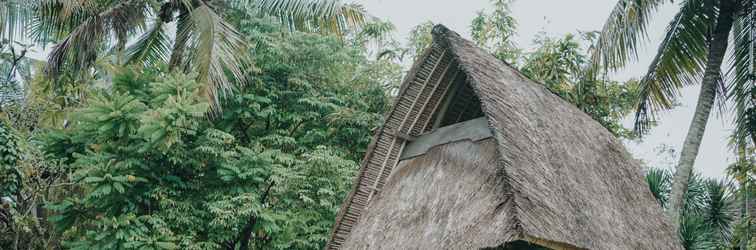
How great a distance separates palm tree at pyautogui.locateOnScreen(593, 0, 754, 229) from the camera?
1083 cm

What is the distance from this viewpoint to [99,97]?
1053 centimetres

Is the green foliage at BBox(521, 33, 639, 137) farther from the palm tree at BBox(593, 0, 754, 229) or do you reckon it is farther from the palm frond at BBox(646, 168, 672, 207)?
the palm tree at BBox(593, 0, 754, 229)

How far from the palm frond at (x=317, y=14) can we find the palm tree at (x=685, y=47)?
3.70 metres

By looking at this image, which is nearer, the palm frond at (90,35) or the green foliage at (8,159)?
the green foliage at (8,159)

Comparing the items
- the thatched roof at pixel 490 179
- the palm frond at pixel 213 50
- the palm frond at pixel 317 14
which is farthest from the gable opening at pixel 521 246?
the palm frond at pixel 317 14

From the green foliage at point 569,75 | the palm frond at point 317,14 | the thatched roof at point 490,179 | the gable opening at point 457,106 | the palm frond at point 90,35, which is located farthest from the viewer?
the green foliage at point 569,75

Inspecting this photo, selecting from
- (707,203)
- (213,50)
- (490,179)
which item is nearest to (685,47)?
(707,203)

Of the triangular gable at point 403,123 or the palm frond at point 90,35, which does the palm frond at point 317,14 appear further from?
the triangular gable at point 403,123

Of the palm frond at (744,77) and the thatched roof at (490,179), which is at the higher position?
the palm frond at (744,77)

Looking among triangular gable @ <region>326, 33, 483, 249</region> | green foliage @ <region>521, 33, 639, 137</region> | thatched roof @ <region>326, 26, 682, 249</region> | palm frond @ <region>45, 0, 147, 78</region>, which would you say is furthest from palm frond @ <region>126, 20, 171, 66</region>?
green foliage @ <region>521, 33, 639, 137</region>

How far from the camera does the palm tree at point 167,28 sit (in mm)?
10766

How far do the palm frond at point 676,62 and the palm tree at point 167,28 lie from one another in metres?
4.38

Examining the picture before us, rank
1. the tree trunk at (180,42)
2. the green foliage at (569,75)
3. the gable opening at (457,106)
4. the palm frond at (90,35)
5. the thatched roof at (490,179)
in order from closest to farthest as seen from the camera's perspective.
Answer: the thatched roof at (490,179)
the gable opening at (457,106)
the palm frond at (90,35)
the tree trunk at (180,42)
the green foliage at (569,75)

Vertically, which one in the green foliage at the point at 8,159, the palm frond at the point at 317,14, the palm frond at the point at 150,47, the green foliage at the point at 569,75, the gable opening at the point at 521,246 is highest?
the green foliage at the point at 569,75
